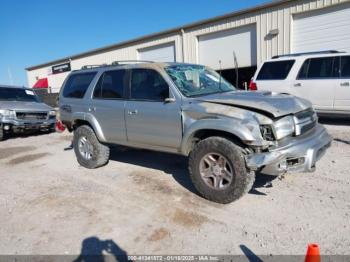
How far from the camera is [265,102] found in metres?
3.81

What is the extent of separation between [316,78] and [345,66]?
29.0 inches

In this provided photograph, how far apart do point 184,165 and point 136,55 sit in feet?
49.4

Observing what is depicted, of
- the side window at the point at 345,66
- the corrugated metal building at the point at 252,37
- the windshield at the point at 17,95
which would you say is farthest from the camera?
the corrugated metal building at the point at 252,37

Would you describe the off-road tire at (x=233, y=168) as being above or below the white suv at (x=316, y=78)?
below

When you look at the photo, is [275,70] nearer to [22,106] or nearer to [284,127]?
[284,127]

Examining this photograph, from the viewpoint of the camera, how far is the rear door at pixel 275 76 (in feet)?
28.7

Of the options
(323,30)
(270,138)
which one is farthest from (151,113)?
(323,30)

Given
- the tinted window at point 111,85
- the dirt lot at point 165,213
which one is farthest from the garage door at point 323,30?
the tinted window at point 111,85

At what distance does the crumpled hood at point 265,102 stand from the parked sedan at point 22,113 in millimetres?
8433

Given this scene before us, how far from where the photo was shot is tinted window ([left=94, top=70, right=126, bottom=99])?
208 inches

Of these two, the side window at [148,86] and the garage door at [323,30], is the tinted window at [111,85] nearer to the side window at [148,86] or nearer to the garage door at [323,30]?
the side window at [148,86]

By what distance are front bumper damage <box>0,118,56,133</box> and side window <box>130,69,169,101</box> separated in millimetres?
7058

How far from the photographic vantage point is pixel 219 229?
11.1 ft

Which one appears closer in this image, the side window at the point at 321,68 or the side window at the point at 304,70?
the side window at the point at 321,68
